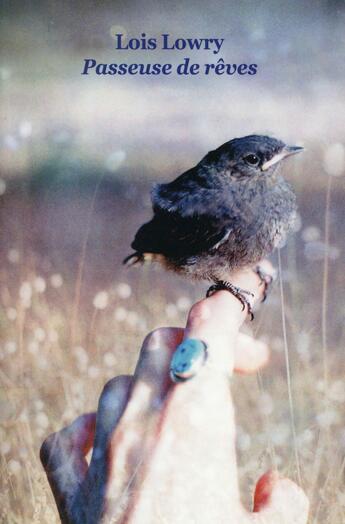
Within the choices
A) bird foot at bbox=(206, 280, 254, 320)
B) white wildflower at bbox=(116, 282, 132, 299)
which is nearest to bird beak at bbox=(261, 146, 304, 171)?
bird foot at bbox=(206, 280, 254, 320)

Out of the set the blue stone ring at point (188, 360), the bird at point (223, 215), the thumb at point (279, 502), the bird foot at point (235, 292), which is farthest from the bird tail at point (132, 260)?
the thumb at point (279, 502)

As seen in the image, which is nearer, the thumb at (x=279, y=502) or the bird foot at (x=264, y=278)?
the thumb at (x=279, y=502)

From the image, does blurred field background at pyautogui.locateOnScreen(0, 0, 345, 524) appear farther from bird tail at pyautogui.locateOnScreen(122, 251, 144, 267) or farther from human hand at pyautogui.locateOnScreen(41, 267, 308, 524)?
human hand at pyautogui.locateOnScreen(41, 267, 308, 524)

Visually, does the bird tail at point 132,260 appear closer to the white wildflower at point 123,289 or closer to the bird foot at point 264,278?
the white wildflower at point 123,289

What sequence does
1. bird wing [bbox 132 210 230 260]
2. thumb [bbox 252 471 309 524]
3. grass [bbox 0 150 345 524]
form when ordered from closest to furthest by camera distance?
thumb [bbox 252 471 309 524]
grass [bbox 0 150 345 524]
bird wing [bbox 132 210 230 260]

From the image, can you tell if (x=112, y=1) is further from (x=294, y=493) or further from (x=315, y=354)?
(x=294, y=493)

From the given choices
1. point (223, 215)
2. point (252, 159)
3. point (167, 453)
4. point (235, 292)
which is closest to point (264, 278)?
point (235, 292)
